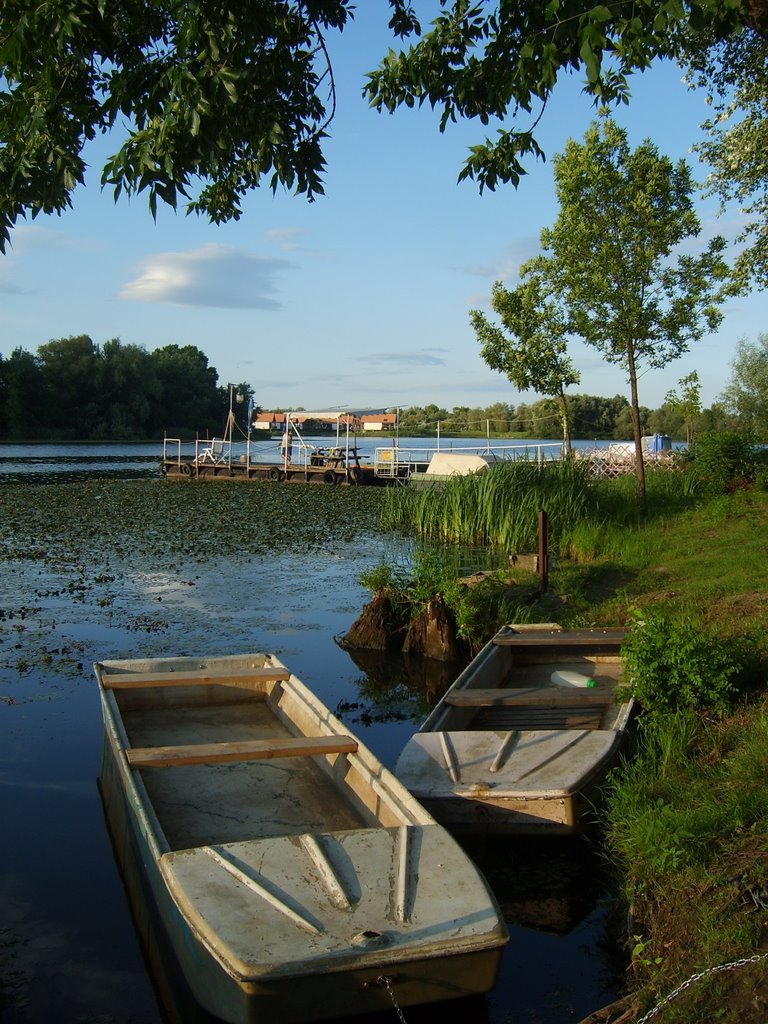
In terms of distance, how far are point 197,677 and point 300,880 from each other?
11.7ft

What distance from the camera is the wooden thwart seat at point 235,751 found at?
18.6 feet

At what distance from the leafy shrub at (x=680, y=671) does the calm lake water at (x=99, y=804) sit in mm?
1453

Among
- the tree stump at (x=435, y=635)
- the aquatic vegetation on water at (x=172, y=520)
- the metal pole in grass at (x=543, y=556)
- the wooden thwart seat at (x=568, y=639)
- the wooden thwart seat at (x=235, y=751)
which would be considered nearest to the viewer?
the wooden thwart seat at (x=235, y=751)

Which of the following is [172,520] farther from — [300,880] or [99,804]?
[300,880]

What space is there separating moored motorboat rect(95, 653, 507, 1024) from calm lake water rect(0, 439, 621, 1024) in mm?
348

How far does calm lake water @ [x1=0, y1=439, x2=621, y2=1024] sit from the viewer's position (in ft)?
14.9

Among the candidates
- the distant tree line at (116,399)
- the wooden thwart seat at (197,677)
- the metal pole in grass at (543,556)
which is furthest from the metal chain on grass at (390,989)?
the distant tree line at (116,399)

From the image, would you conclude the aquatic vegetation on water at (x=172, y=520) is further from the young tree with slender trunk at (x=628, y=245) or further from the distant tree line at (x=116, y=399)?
the distant tree line at (x=116, y=399)

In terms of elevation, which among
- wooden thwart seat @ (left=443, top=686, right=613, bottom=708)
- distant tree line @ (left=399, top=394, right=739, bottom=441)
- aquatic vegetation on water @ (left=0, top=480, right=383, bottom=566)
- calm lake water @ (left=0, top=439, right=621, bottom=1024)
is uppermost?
distant tree line @ (left=399, top=394, right=739, bottom=441)

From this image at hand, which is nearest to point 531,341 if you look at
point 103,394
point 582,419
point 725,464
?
point 725,464

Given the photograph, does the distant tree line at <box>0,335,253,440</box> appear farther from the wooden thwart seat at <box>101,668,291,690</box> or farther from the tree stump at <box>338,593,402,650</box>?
the wooden thwart seat at <box>101,668,291,690</box>

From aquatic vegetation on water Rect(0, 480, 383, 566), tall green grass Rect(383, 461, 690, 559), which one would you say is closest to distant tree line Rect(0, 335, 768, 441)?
aquatic vegetation on water Rect(0, 480, 383, 566)

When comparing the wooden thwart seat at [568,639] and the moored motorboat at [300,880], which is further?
the wooden thwart seat at [568,639]

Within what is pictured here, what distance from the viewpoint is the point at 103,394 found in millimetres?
91125
